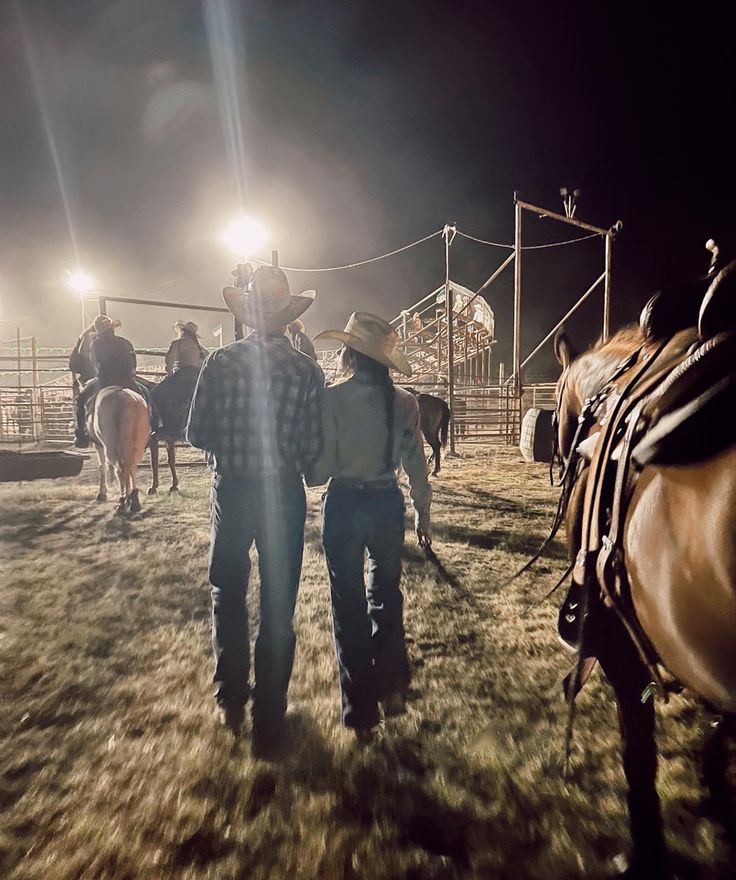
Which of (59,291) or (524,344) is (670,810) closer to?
(524,344)

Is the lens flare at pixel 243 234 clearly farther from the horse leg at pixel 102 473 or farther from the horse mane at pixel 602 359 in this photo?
the horse mane at pixel 602 359

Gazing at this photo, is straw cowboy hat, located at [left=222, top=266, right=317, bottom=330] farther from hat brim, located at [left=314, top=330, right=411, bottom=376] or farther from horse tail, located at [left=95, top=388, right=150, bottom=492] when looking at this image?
horse tail, located at [left=95, top=388, right=150, bottom=492]

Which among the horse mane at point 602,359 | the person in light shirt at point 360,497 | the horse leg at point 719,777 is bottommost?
the horse leg at point 719,777

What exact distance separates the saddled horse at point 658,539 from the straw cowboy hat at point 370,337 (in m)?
1.01

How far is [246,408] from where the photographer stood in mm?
2055

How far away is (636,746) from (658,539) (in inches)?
37.0

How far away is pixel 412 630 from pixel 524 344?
23842 millimetres

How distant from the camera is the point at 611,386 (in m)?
1.87

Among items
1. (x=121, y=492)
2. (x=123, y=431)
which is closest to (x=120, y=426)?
(x=123, y=431)

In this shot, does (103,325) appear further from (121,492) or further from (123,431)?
(121,492)

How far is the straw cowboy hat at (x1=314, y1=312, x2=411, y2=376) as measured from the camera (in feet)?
7.31

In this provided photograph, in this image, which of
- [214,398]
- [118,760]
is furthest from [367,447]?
[118,760]

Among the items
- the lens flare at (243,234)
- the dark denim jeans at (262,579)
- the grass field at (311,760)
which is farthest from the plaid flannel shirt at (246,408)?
the lens flare at (243,234)

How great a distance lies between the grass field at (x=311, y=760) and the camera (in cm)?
150
